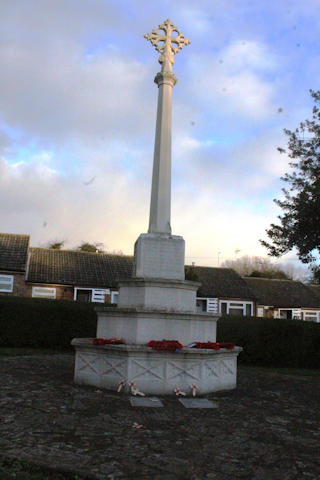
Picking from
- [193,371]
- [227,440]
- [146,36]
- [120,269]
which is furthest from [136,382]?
[120,269]

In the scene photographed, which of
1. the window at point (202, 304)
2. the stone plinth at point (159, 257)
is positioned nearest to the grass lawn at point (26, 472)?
the stone plinth at point (159, 257)

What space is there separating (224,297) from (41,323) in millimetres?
17363

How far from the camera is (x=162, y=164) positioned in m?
9.86

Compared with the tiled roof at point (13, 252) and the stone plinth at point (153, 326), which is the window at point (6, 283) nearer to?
the tiled roof at point (13, 252)

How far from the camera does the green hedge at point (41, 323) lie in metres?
14.8

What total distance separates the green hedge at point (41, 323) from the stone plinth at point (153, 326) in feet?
22.8

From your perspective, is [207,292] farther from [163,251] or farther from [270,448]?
[270,448]

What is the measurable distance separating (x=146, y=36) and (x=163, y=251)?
596 centimetres

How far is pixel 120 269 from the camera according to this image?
29234 millimetres

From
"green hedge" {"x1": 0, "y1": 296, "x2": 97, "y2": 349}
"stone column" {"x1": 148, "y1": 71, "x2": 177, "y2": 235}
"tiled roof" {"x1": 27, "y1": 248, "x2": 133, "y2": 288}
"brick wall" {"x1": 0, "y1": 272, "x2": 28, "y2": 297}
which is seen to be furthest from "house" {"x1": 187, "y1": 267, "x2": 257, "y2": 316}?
"stone column" {"x1": 148, "y1": 71, "x2": 177, "y2": 235}

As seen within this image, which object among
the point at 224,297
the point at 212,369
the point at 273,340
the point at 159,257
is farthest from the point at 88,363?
the point at 224,297

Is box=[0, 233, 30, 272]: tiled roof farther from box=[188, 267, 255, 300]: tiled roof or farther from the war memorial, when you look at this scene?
the war memorial

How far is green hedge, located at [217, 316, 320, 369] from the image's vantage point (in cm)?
1428

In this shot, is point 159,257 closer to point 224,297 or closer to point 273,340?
point 273,340
